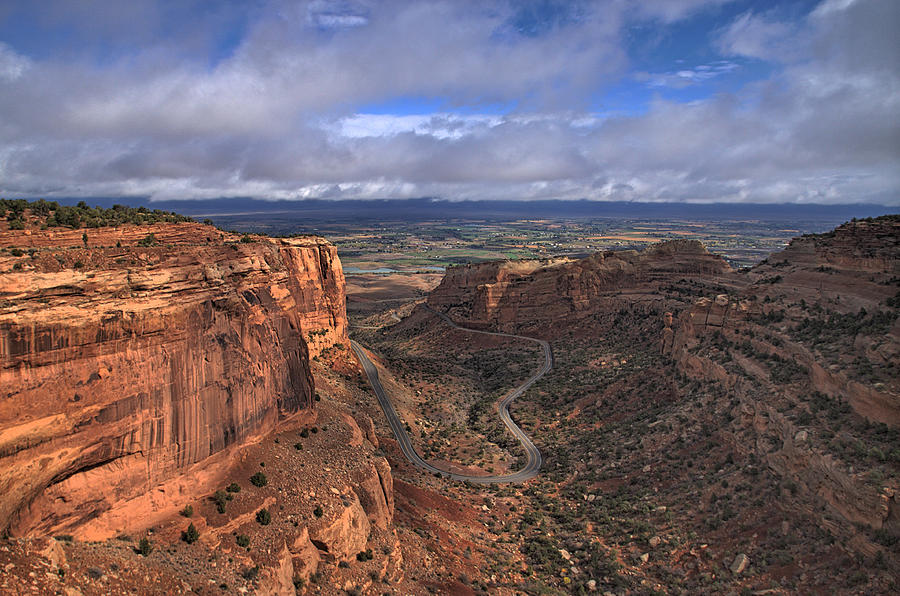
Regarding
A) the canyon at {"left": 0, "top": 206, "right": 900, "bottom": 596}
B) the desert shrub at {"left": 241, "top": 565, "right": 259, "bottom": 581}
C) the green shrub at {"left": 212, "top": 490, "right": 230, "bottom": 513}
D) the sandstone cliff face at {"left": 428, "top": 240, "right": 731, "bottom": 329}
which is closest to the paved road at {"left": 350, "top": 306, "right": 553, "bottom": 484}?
the canyon at {"left": 0, "top": 206, "right": 900, "bottom": 596}

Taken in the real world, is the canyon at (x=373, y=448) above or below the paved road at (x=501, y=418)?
above

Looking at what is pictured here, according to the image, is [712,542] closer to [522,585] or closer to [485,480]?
[522,585]

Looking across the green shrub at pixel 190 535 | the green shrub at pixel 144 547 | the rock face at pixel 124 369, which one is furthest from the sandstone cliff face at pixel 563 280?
the green shrub at pixel 144 547

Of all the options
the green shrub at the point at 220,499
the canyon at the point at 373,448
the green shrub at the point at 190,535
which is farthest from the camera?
the green shrub at the point at 220,499

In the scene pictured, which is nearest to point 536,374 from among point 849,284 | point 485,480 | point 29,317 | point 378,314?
point 485,480

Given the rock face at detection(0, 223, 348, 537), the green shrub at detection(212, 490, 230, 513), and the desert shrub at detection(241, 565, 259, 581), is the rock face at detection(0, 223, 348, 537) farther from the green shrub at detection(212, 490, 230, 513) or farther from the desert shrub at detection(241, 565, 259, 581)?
the desert shrub at detection(241, 565, 259, 581)

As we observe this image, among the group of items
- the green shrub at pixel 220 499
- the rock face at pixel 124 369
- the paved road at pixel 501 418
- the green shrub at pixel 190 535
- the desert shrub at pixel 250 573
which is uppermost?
the rock face at pixel 124 369

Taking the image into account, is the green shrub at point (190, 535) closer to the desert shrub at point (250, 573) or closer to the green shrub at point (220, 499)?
the green shrub at point (220, 499)
